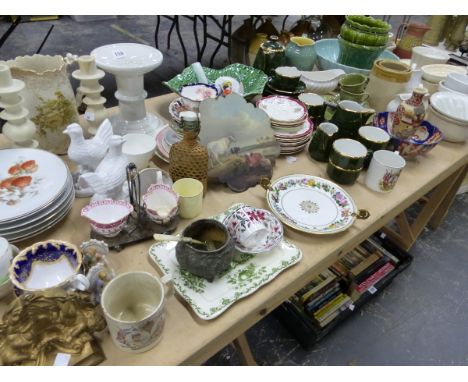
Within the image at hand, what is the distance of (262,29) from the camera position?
5.83 ft

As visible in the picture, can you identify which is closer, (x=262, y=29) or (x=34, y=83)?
(x=34, y=83)

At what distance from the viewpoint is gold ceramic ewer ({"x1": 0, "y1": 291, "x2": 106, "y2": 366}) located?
1.95 feet

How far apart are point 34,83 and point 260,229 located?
2.05 feet

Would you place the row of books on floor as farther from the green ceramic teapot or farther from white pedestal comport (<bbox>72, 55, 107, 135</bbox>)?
white pedestal comport (<bbox>72, 55, 107, 135</bbox>)

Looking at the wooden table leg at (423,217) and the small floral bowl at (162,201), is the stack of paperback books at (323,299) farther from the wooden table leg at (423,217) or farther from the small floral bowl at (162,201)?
the small floral bowl at (162,201)

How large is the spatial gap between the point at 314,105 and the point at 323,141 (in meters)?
0.18

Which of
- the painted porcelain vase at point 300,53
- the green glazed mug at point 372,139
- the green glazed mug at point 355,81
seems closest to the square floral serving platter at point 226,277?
the green glazed mug at point 372,139

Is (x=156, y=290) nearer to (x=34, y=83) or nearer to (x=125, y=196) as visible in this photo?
(x=125, y=196)

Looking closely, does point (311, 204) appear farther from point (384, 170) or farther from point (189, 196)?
point (189, 196)

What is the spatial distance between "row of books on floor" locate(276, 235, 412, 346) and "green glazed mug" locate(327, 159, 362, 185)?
503 mm

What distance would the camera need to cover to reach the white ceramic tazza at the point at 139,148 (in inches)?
36.2

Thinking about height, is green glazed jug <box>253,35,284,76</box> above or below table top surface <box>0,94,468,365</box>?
above

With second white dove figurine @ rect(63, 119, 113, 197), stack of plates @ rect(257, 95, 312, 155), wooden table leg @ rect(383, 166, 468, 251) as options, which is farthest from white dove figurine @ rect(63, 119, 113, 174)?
wooden table leg @ rect(383, 166, 468, 251)

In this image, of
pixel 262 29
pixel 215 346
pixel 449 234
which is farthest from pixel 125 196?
pixel 449 234
